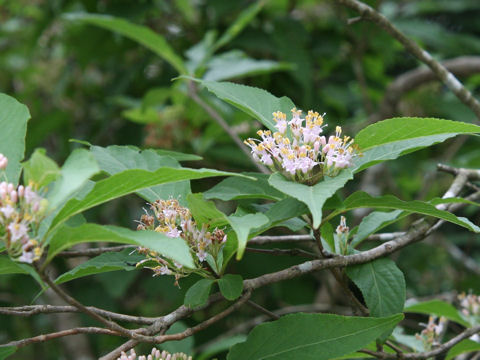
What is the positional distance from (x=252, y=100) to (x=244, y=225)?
40 cm

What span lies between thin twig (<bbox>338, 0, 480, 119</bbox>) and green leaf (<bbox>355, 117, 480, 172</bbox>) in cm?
67

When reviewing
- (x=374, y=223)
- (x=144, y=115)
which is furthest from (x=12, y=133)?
(x=144, y=115)

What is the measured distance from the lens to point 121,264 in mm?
1071

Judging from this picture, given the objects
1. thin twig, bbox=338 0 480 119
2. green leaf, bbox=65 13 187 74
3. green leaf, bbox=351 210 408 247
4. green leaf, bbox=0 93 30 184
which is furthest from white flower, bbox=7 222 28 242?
green leaf, bbox=65 13 187 74

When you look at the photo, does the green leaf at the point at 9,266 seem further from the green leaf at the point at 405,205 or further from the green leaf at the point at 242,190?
the green leaf at the point at 405,205

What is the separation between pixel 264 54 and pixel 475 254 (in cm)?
218

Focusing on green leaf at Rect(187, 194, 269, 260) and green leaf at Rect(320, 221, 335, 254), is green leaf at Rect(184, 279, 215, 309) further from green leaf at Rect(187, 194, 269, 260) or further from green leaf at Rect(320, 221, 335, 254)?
green leaf at Rect(320, 221, 335, 254)

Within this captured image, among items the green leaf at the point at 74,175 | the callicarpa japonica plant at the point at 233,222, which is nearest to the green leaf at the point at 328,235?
the callicarpa japonica plant at the point at 233,222

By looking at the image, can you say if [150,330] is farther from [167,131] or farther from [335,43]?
[335,43]

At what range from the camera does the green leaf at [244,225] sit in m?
0.85

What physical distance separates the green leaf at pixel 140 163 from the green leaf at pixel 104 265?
0.40 feet

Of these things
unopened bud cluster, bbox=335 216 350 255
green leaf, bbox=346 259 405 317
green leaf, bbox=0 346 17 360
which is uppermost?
unopened bud cluster, bbox=335 216 350 255

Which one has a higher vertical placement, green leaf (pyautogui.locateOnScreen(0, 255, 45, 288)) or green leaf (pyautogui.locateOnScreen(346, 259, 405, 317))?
green leaf (pyautogui.locateOnScreen(0, 255, 45, 288))

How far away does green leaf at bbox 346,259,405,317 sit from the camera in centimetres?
110
